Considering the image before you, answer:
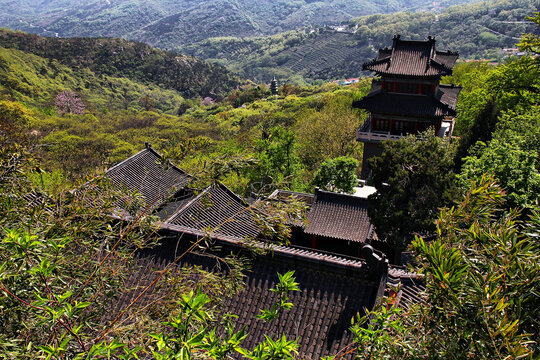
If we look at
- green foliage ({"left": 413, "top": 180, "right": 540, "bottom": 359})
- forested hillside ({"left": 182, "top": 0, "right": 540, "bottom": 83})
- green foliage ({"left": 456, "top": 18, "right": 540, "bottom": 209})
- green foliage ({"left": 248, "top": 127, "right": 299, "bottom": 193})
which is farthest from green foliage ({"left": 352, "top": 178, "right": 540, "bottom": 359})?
forested hillside ({"left": 182, "top": 0, "right": 540, "bottom": 83})

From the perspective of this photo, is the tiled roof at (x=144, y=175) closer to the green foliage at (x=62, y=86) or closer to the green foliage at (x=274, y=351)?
the green foliage at (x=274, y=351)

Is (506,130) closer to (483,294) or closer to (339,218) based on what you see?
(339,218)

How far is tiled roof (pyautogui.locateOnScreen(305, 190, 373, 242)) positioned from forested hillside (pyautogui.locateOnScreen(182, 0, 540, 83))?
132 meters

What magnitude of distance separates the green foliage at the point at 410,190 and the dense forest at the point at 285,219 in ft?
0.17

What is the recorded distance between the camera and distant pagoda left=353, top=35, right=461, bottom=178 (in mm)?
24344

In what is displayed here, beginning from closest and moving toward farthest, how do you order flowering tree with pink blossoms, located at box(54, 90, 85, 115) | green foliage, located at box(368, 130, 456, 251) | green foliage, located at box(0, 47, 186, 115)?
green foliage, located at box(368, 130, 456, 251) < flowering tree with pink blossoms, located at box(54, 90, 85, 115) < green foliage, located at box(0, 47, 186, 115)

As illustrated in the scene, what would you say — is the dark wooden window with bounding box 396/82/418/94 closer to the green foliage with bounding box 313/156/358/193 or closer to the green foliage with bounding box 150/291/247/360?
the green foliage with bounding box 313/156/358/193

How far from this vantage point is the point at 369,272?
22.7ft

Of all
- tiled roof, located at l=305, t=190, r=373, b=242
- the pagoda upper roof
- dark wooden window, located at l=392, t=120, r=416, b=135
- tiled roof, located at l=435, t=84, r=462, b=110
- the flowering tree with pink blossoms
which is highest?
the pagoda upper roof

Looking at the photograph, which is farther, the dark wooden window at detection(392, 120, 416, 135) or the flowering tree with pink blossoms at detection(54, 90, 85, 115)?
the flowering tree with pink blossoms at detection(54, 90, 85, 115)

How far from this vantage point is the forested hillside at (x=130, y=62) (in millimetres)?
94375

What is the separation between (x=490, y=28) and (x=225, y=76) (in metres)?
102

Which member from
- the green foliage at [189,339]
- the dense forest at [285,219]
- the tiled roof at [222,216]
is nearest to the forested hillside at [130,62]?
the dense forest at [285,219]

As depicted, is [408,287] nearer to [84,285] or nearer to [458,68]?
[84,285]
